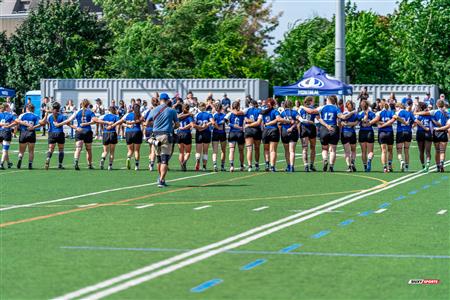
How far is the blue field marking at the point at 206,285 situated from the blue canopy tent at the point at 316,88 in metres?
38.5

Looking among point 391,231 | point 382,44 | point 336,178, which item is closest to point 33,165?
point 336,178

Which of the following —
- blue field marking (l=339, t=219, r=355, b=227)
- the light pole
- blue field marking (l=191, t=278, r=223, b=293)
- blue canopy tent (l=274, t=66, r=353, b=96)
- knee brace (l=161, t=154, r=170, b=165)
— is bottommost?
blue field marking (l=191, t=278, r=223, b=293)

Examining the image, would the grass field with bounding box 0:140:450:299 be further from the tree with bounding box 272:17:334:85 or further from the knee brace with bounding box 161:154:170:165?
the tree with bounding box 272:17:334:85

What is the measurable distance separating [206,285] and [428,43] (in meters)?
65.2

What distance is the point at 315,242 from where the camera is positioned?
13914mm

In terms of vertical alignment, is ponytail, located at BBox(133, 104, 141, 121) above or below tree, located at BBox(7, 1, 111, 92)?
below

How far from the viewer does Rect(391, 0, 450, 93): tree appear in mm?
72562

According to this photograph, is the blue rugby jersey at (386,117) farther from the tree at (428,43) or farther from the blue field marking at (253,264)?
the tree at (428,43)

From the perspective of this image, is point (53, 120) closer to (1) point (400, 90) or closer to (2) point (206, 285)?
(2) point (206, 285)

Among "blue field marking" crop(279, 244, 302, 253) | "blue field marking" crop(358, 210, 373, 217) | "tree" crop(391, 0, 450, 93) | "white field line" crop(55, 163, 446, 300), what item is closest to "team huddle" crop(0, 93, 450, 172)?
"white field line" crop(55, 163, 446, 300)

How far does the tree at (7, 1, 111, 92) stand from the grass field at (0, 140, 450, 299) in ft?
197

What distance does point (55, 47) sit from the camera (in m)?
83.9

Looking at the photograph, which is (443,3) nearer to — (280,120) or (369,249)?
(280,120)

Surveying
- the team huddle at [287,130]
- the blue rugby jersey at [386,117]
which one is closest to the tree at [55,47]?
the team huddle at [287,130]
